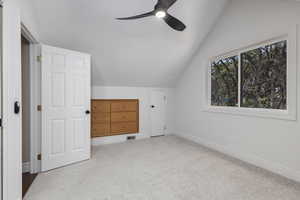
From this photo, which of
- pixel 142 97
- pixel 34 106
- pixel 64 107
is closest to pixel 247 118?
pixel 142 97

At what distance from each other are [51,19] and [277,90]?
3660mm

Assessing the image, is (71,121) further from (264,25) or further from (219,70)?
(264,25)

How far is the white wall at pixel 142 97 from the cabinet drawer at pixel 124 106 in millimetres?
158

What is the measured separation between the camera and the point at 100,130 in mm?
3529

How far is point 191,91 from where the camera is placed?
386 cm

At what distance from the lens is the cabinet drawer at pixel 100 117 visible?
349 cm

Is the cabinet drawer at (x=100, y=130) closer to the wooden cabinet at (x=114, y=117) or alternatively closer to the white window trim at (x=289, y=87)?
the wooden cabinet at (x=114, y=117)

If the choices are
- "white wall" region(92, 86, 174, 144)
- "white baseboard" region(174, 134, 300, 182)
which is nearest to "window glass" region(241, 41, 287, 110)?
"white baseboard" region(174, 134, 300, 182)

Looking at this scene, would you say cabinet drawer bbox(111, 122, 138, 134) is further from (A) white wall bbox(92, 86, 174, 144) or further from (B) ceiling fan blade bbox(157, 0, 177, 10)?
(B) ceiling fan blade bbox(157, 0, 177, 10)

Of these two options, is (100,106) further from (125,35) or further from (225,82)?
(225,82)

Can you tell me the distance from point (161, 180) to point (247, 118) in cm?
182

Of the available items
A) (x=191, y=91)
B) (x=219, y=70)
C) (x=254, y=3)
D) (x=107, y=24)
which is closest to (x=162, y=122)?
(x=191, y=91)

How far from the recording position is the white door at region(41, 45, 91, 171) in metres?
2.23

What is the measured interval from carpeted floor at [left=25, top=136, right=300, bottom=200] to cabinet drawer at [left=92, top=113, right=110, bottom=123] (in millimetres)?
922
